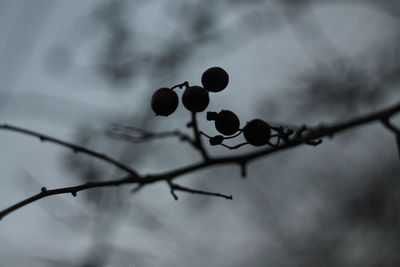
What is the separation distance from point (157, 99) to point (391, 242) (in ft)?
22.0

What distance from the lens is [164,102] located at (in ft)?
5.59

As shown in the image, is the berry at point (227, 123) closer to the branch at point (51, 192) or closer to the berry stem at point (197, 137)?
the berry stem at point (197, 137)

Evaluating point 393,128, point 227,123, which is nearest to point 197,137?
point 227,123

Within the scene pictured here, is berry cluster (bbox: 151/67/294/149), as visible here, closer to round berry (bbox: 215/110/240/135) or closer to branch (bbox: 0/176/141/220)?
round berry (bbox: 215/110/240/135)

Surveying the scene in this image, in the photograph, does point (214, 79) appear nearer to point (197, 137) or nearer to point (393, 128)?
point (197, 137)

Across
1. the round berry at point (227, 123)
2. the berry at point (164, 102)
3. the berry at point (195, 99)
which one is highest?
the berry at point (164, 102)

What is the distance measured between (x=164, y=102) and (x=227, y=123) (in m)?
0.29

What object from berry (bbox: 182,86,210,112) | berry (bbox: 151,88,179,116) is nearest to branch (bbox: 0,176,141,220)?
berry (bbox: 151,88,179,116)

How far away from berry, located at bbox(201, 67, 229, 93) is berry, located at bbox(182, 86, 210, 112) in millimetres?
121

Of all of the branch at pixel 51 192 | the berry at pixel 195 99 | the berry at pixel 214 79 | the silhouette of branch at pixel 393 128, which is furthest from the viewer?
the silhouette of branch at pixel 393 128

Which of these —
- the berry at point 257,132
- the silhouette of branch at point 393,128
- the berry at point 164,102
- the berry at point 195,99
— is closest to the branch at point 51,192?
the berry at point 164,102

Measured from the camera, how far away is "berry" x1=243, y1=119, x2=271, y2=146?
1637mm

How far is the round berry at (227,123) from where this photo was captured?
1.67 m

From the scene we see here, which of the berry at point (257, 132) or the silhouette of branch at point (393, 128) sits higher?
the berry at point (257, 132)
